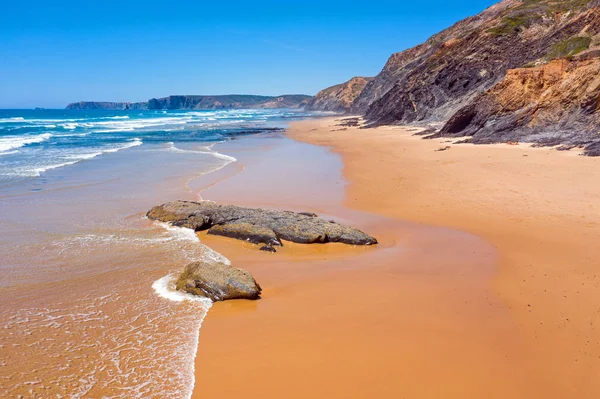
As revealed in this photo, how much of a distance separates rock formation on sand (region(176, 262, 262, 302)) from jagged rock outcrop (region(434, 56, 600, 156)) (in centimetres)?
1763

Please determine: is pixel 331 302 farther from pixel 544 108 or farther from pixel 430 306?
pixel 544 108

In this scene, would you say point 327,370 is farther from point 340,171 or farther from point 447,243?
point 340,171

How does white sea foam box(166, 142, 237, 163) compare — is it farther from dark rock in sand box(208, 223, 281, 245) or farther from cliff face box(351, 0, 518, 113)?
cliff face box(351, 0, 518, 113)

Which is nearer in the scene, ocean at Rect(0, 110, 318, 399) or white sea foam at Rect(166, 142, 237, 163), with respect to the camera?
ocean at Rect(0, 110, 318, 399)

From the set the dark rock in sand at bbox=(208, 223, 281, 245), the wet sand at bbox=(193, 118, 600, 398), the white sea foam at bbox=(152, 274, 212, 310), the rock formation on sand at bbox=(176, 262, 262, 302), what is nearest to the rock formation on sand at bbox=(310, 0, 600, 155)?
the wet sand at bbox=(193, 118, 600, 398)

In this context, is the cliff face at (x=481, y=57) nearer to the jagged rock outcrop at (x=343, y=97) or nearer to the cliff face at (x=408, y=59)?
the cliff face at (x=408, y=59)

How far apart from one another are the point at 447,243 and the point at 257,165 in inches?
606

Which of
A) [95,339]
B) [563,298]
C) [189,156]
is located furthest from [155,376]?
[189,156]

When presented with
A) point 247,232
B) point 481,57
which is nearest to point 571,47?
point 481,57

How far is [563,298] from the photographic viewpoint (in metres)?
7.29

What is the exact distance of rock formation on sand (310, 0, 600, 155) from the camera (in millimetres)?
23312

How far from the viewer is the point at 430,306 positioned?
23.7ft

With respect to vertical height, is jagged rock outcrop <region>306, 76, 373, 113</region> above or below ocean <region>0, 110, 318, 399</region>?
above

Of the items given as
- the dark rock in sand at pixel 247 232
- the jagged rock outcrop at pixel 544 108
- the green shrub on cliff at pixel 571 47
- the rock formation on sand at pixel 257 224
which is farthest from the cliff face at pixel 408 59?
the dark rock in sand at pixel 247 232
